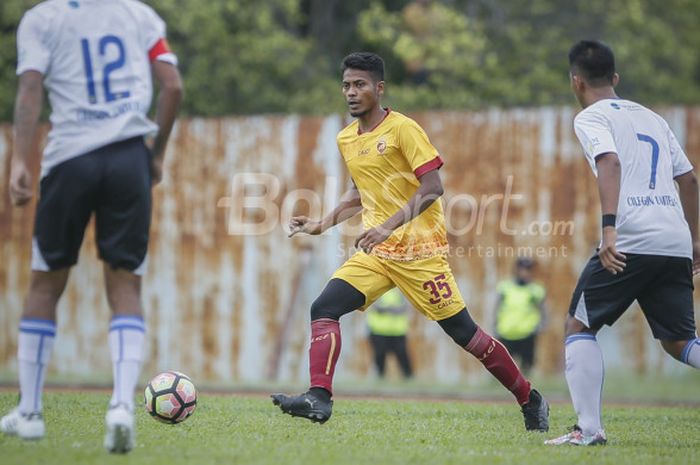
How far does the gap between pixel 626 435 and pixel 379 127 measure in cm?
252

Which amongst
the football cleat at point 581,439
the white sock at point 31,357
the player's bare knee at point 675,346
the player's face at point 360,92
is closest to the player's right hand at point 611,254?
the player's bare knee at point 675,346

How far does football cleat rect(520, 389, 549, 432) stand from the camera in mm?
7484

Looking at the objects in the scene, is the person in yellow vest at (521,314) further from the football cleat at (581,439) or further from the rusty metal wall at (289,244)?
the football cleat at (581,439)

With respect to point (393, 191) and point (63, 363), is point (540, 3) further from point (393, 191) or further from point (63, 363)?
point (393, 191)

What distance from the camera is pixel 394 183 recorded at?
7.54m

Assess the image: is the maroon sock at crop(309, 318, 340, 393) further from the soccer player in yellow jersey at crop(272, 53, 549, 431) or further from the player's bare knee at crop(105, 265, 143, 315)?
the player's bare knee at crop(105, 265, 143, 315)

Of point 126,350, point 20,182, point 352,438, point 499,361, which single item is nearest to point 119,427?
point 126,350

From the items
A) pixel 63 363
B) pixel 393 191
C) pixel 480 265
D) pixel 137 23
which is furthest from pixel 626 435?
pixel 63 363

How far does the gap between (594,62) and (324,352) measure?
2397 mm

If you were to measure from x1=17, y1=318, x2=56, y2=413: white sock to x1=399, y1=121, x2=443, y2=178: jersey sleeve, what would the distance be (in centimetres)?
256

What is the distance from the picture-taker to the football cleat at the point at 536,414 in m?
7.48

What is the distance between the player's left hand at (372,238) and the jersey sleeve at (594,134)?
1.30m

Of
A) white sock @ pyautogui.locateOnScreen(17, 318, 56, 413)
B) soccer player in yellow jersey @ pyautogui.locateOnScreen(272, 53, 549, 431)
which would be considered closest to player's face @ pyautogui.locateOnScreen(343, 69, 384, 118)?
soccer player in yellow jersey @ pyautogui.locateOnScreen(272, 53, 549, 431)

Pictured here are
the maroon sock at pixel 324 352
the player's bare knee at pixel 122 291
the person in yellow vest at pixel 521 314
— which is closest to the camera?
the player's bare knee at pixel 122 291
